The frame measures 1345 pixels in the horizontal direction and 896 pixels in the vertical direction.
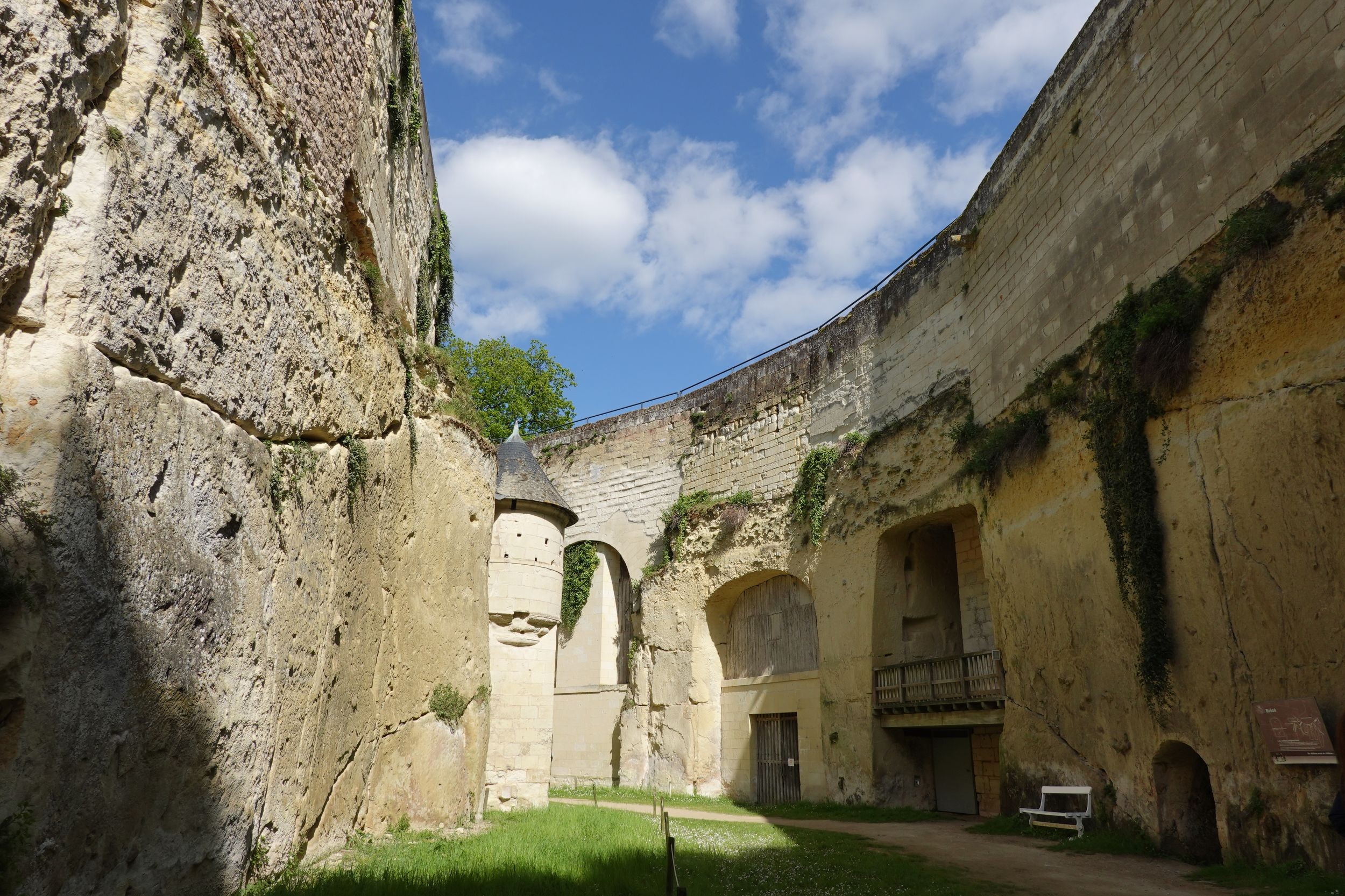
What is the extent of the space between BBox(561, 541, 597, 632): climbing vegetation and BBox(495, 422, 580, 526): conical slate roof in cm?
833

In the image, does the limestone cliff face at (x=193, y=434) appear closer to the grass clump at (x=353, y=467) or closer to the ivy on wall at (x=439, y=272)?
the grass clump at (x=353, y=467)

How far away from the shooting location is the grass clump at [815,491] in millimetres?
18656

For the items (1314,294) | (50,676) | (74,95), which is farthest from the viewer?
(1314,294)

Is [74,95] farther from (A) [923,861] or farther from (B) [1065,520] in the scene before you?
(B) [1065,520]

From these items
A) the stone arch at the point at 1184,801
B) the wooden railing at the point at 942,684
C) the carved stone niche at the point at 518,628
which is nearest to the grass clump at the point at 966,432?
the wooden railing at the point at 942,684

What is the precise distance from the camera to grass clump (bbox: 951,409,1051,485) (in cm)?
1238

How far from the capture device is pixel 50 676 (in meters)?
3.33

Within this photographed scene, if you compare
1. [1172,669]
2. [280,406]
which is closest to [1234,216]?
[1172,669]

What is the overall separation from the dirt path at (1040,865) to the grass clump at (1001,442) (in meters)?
5.28

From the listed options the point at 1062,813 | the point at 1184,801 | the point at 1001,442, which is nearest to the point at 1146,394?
the point at 1001,442

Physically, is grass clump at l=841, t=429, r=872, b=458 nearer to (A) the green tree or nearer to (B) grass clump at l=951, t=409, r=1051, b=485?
(B) grass clump at l=951, t=409, r=1051, b=485

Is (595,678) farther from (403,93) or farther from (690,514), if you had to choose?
(403,93)

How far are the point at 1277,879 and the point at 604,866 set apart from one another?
585cm

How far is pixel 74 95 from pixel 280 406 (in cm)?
228
